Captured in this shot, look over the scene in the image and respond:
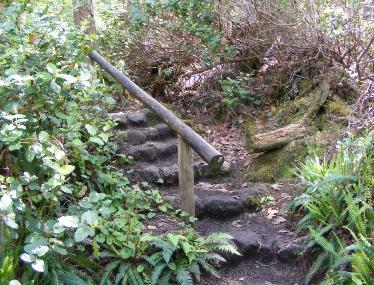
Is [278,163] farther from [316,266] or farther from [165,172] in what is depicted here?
[316,266]

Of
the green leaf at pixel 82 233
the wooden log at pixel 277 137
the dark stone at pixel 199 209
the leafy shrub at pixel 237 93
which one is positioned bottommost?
the dark stone at pixel 199 209

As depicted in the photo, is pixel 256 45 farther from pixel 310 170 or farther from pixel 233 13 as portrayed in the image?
pixel 310 170

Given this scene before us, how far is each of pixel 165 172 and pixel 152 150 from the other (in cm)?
53

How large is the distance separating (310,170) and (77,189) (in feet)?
8.02

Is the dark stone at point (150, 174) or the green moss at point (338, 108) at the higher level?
the green moss at point (338, 108)

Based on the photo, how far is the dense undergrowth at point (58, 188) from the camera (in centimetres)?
319

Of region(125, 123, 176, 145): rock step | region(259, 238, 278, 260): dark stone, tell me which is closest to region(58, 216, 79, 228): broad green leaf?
region(259, 238, 278, 260): dark stone

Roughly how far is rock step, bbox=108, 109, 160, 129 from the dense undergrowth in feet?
6.02

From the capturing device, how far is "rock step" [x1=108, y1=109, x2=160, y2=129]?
6789 mm

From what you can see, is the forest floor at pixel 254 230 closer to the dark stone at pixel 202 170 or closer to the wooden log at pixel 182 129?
the dark stone at pixel 202 170

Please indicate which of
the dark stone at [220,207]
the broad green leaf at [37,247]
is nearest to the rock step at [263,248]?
the dark stone at [220,207]

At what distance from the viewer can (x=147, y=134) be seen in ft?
21.9

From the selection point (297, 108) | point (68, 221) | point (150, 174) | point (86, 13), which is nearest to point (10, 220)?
point (68, 221)

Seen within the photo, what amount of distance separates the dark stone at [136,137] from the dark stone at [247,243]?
7.48 ft
